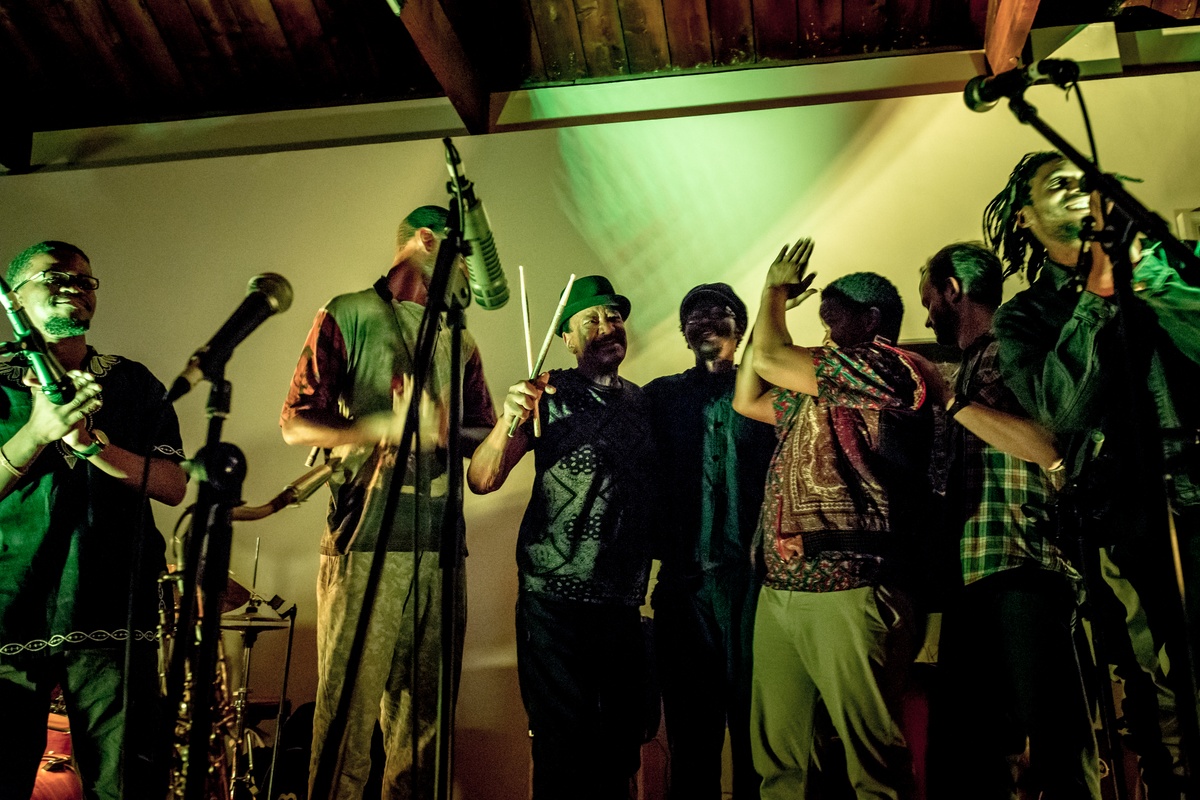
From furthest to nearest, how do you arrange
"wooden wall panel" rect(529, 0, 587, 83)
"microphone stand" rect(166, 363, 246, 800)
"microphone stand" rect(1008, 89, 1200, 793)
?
1. "wooden wall panel" rect(529, 0, 587, 83)
2. "microphone stand" rect(166, 363, 246, 800)
3. "microphone stand" rect(1008, 89, 1200, 793)

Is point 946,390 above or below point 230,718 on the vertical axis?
above

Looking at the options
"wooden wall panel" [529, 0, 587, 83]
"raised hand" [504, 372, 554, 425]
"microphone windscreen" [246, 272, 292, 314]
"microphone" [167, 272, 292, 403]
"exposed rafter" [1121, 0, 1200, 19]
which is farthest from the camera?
"wooden wall panel" [529, 0, 587, 83]

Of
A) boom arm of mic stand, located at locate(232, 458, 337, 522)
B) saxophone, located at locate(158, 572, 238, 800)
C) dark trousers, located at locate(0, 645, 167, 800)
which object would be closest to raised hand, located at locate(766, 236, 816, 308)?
boom arm of mic stand, located at locate(232, 458, 337, 522)

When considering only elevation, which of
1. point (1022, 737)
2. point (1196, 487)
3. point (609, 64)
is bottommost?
point (1022, 737)

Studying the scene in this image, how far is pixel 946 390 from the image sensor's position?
Answer: 10.8ft

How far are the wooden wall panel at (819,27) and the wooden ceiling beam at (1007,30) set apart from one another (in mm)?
571

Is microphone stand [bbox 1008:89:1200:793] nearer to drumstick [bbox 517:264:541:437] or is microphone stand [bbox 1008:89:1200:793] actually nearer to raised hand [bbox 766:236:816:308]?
raised hand [bbox 766:236:816:308]

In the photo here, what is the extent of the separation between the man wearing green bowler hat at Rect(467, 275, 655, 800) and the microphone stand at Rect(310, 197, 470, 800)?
3.27 feet

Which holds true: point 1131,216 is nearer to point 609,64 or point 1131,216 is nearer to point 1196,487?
point 1196,487

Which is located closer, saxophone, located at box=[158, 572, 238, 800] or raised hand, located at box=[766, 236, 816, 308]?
saxophone, located at box=[158, 572, 238, 800]

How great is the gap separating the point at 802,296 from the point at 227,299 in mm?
2282

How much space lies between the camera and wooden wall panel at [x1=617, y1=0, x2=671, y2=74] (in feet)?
12.7

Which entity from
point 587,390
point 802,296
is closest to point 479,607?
point 587,390

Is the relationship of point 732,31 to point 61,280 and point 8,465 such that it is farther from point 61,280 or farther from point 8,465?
point 8,465
